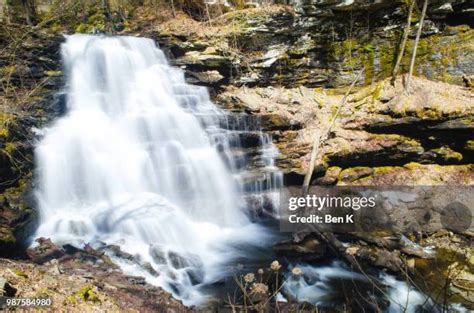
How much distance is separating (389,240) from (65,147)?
9648 millimetres

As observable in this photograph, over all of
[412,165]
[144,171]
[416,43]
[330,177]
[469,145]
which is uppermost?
[416,43]

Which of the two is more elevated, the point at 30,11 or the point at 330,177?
the point at 30,11

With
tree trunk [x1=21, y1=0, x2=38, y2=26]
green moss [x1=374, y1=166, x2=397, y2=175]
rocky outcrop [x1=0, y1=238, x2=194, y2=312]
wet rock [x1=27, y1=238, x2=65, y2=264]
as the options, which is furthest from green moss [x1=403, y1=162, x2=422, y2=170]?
tree trunk [x1=21, y1=0, x2=38, y2=26]

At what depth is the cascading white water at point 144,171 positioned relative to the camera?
8.87m

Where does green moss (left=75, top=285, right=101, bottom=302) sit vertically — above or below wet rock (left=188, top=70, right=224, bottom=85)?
below

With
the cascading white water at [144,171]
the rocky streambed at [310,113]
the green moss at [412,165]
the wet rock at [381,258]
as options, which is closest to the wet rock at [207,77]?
the rocky streambed at [310,113]

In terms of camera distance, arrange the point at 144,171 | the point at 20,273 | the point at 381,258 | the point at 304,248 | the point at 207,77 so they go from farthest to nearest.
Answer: the point at 207,77, the point at 144,171, the point at 304,248, the point at 381,258, the point at 20,273

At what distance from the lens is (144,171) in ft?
36.7

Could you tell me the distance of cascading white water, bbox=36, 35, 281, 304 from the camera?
29.1 ft


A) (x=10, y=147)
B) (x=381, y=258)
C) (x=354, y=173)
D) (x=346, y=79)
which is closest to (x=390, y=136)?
(x=354, y=173)

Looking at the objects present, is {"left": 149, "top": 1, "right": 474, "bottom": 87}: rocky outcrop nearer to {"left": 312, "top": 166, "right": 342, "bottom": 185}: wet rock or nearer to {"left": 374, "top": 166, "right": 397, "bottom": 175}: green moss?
{"left": 374, "top": 166, "right": 397, "bottom": 175}: green moss

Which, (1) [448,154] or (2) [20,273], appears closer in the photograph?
(2) [20,273]

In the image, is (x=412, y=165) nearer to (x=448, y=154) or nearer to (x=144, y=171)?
(x=448, y=154)

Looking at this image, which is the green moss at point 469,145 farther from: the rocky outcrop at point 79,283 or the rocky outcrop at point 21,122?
the rocky outcrop at point 21,122
